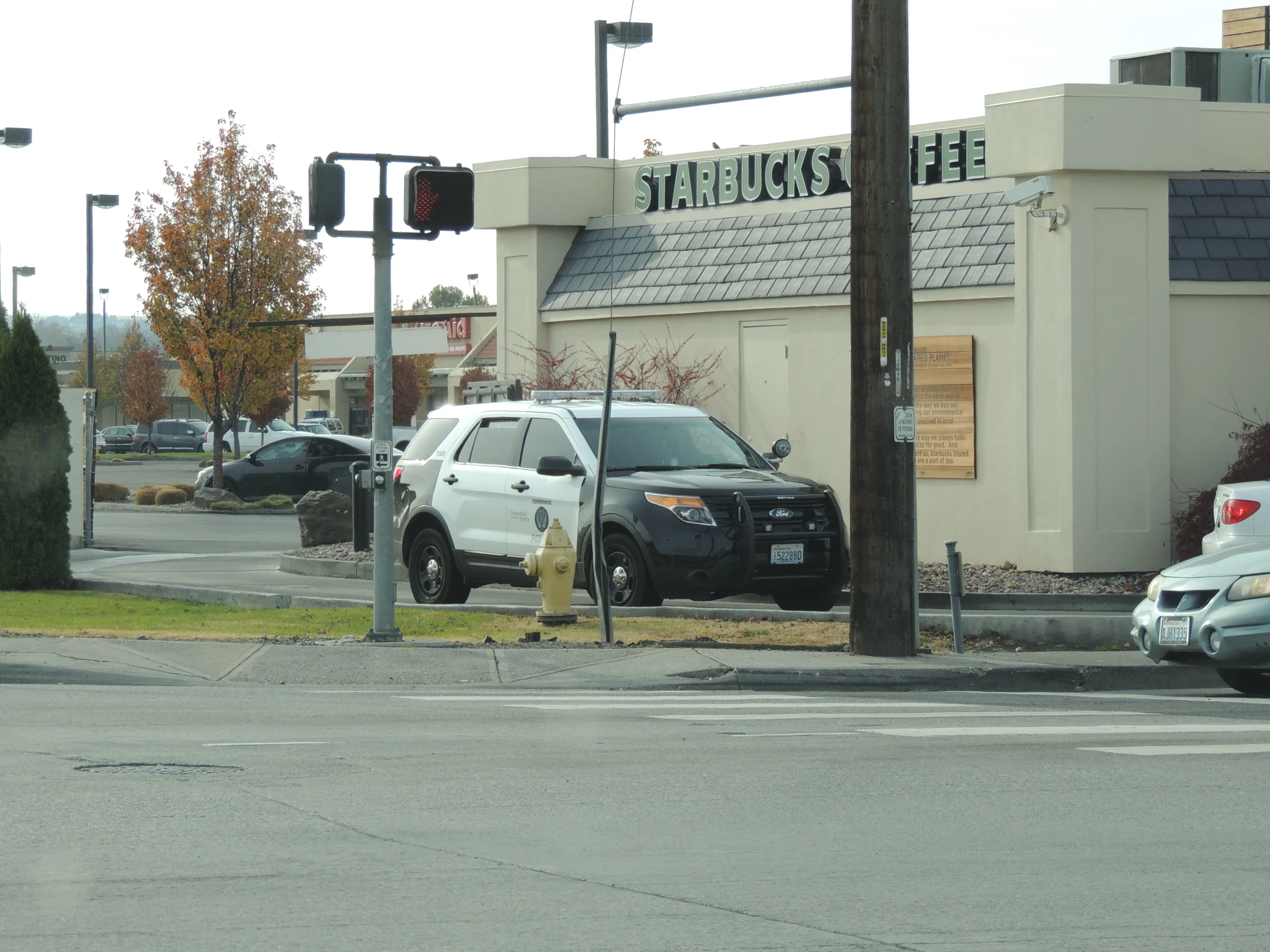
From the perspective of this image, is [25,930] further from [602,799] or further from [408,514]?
[408,514]

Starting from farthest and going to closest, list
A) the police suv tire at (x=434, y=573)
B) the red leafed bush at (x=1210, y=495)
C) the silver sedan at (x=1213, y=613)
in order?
the red leafed bush at (x=1210, y=495), the police suv tire at (x=434, y=573), the silver sedan at (x=1213, y=613)

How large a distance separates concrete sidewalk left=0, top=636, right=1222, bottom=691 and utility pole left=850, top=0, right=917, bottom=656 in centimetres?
75

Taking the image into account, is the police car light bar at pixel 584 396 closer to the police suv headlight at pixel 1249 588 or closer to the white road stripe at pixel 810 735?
the police suv headlight at pixel 1249 588

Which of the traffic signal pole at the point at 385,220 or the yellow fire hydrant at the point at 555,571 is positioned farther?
the yellow fire hydrant at the point at 555,571

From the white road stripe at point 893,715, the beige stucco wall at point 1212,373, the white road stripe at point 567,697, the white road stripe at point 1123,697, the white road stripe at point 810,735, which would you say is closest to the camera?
the white road stripe at point 810,735

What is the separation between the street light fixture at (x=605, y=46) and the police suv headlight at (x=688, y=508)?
1116 centimetres

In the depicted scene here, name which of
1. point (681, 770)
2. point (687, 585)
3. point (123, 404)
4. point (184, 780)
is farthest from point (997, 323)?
point (123, 404)

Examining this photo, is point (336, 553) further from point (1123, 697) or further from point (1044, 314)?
point (1123, 697)

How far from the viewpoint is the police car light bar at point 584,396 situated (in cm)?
1738

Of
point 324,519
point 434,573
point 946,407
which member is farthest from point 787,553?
point 324,519

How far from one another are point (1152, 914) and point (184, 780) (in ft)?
14.1

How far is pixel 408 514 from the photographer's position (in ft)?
58.1

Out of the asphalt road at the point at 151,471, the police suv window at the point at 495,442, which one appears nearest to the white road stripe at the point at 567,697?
the police suv window at the point at 495,442

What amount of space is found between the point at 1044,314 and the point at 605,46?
11.3 meters
